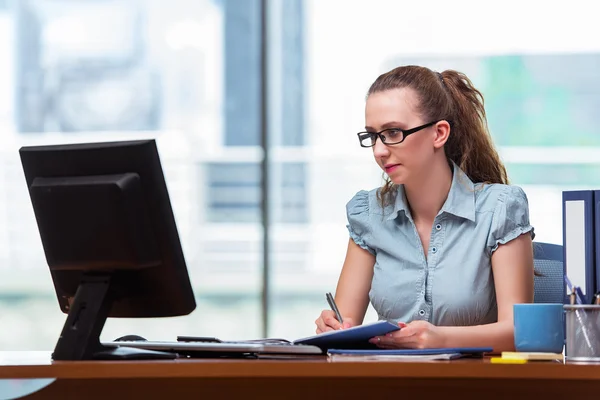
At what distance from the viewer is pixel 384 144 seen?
1.93 meters

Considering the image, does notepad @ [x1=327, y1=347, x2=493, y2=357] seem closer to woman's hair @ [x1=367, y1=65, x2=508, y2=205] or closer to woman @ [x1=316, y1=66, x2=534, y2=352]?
woman @ [x1=316, y1=66, x2=534, y2=352]

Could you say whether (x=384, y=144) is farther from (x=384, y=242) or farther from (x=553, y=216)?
(x=553, y=216)

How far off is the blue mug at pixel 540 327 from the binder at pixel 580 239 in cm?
7

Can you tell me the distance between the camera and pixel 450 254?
6.58 feet

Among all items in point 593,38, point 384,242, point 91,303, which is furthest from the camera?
point 593,38

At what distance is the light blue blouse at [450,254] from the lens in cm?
197

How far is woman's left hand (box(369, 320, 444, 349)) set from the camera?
151cm

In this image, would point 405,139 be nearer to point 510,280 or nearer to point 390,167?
point 390,167

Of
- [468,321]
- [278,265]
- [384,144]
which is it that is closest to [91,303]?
[384,144]

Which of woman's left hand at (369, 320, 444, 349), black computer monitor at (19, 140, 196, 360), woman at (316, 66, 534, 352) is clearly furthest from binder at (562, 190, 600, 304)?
black computer monitor at (19, 140, 196, 360)

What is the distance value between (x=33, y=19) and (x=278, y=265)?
150cm

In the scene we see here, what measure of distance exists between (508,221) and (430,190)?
187 millimetres

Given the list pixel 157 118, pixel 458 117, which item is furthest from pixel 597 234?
pixel 157 118

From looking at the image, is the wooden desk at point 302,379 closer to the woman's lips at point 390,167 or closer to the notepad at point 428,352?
the notepad at point 428,352
